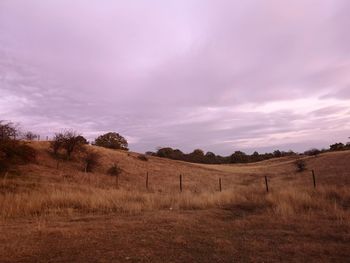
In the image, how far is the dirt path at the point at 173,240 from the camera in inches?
314

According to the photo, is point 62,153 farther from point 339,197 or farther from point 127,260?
point 127,260

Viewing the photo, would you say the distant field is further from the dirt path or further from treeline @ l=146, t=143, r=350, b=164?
treeline @ l=146, t=143, r=350, b=164

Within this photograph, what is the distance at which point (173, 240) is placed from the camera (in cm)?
957

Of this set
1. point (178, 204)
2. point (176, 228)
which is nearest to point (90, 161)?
point (178, 204)

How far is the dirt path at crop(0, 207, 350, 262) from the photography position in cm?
796

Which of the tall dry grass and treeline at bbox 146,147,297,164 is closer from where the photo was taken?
the tall dry grass

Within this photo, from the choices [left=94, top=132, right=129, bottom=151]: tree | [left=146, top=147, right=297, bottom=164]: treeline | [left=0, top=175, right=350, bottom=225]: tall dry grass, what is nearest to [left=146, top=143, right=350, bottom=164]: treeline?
[left=146, top=147, right=297, bottom=164]: treeline

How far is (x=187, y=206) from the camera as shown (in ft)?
54.5

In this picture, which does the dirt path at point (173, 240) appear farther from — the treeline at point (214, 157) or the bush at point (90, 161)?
the treeline at point (214, 157)

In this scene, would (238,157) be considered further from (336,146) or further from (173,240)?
(173,240)

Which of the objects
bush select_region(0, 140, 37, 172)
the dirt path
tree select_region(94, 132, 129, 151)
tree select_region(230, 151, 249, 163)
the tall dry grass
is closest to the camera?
the dirt path

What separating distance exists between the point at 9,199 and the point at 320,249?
12.9 metres

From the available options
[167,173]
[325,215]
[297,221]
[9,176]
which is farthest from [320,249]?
[167,173]

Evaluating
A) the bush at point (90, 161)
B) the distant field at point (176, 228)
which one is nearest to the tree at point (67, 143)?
the bush at point (90, 161)
